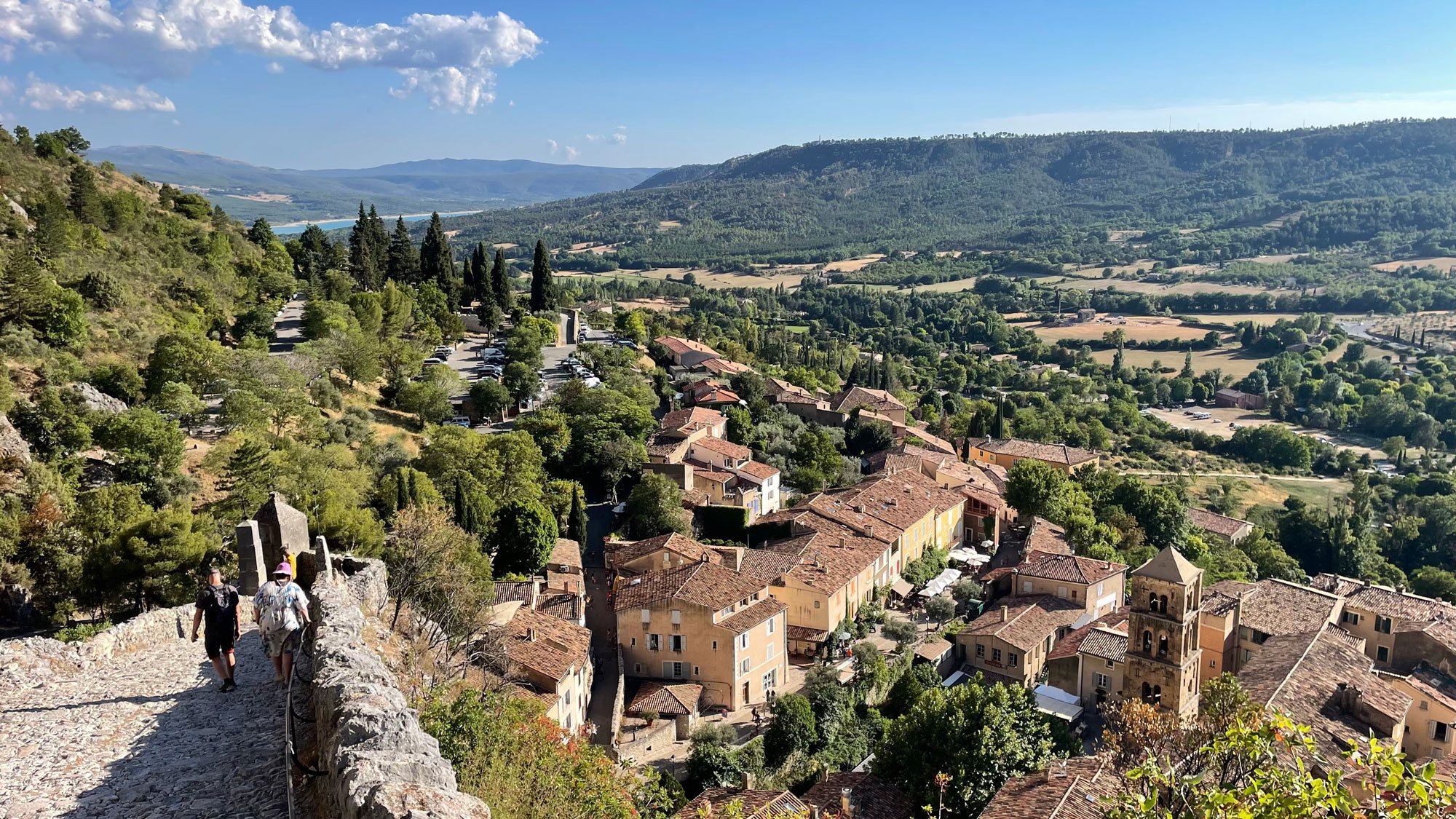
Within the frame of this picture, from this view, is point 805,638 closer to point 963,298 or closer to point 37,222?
point 37,222

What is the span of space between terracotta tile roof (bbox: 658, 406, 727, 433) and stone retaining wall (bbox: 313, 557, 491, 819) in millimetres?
38361

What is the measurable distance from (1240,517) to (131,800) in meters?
71.2

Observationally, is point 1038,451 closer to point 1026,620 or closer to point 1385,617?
point 1385,617

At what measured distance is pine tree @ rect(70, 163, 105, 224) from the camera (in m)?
46.7

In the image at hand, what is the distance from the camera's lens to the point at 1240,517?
66250 millimetres

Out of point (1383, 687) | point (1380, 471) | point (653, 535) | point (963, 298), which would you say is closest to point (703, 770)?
point (653, 535)

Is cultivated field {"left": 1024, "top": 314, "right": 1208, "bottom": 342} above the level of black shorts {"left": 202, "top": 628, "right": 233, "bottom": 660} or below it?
below

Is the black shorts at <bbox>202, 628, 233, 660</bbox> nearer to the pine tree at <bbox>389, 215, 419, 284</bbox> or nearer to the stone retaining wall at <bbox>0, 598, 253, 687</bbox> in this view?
the stone retaining wall at <bbox>0, 598, 253, 687</bbox>

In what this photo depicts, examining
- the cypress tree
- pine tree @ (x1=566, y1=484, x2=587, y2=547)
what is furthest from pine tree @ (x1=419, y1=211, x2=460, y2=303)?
pine tree @ (x1=566, y1=484, x2=587, y2=547)

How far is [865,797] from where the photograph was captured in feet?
77.6

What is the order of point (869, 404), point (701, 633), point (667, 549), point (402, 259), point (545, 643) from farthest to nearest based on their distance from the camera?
point (402, 259) < point (869, 404) < point (667, 549) < point (701, 633) < point (545, 643)

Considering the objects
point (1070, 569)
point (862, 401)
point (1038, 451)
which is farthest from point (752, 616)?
point (1038, 451)

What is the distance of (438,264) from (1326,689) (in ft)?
190

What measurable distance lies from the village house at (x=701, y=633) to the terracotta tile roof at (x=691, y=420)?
16.7 m
